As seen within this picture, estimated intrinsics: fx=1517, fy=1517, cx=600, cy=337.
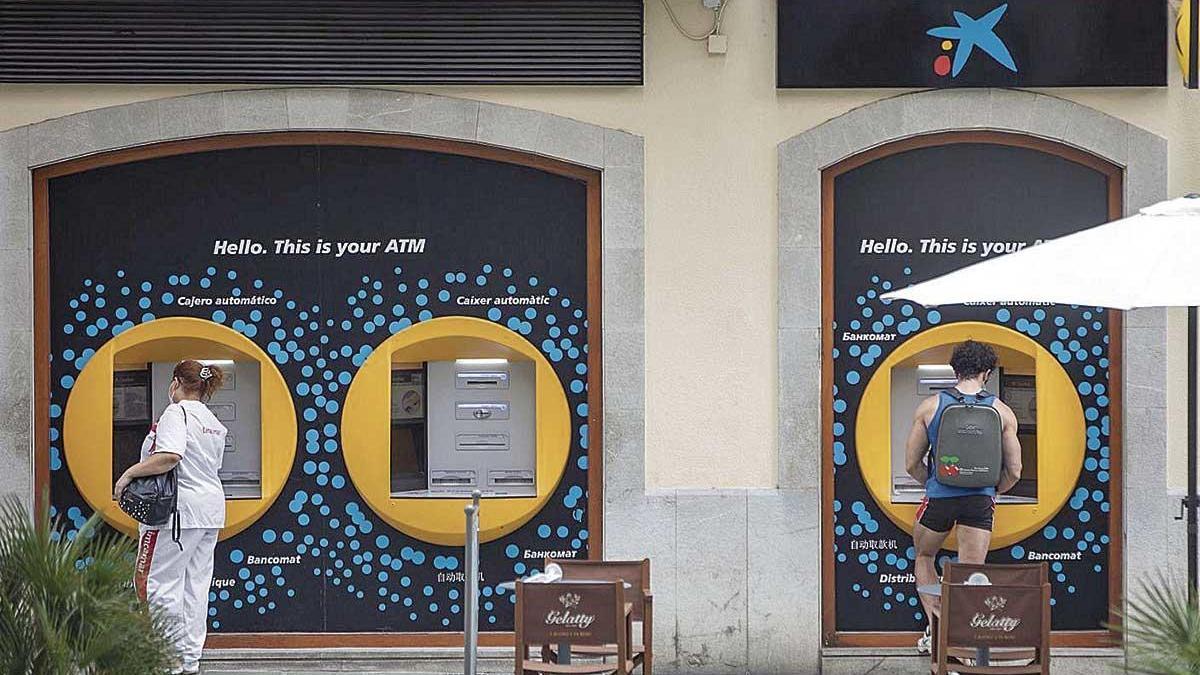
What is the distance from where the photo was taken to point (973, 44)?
335 inches

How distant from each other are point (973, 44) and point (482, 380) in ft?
11.0

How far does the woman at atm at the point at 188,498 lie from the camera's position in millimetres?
7879

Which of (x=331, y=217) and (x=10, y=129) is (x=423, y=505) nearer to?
(x=331, y=217)

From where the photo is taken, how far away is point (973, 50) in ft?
A: 27.9

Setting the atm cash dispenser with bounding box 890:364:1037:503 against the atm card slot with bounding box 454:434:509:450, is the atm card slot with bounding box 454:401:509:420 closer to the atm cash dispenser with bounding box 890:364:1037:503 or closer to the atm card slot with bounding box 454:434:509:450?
the atm card slot with bounding box 454:434:509:450

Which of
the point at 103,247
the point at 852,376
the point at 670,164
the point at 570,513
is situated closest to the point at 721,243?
the point at 670,164

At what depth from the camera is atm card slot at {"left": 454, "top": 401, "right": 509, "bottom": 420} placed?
8594mm

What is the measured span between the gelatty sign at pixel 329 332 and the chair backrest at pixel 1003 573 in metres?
2.42

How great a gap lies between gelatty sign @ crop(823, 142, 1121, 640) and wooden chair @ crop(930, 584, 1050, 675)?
2.01 meters

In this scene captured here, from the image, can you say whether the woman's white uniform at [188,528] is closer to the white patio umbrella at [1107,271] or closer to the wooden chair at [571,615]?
the wooden chair at [571,615]

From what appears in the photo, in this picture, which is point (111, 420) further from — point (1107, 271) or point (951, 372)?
point (1107, 271)

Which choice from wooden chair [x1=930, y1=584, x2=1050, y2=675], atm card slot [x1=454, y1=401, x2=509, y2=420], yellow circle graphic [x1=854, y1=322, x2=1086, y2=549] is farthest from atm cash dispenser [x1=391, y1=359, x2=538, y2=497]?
wooden chair [x1=930, y1=584, x2=1050, y2=675]

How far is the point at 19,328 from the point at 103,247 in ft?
2.09

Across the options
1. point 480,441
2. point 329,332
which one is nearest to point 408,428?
point 480,441
